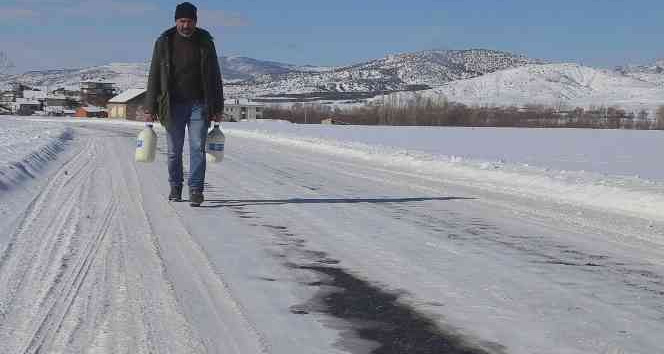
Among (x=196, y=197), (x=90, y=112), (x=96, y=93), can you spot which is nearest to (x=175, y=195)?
(x=196, y=197)

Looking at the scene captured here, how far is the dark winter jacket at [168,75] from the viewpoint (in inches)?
301

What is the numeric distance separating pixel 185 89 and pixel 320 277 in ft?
13.0

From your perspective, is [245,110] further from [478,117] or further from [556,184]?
[556,184]

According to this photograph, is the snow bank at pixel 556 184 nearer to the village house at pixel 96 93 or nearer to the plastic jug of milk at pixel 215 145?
the plastic jug of milk at pixel 215 145

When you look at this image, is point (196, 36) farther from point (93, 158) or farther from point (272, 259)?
point (93, 158)

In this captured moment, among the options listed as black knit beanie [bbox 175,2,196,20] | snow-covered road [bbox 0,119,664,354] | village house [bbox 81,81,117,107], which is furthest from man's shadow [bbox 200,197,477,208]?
village house [bbox 81,81,117,107]

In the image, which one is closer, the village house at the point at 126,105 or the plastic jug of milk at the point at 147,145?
the plastic jug of milk at the point at 147,145

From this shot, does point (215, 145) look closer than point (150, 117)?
No

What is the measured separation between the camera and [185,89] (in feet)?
25.5

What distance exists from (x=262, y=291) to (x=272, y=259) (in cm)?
87

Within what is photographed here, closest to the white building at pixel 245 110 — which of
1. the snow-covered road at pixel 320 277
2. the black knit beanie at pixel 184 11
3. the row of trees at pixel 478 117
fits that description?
the row of trees at pixel 478 117

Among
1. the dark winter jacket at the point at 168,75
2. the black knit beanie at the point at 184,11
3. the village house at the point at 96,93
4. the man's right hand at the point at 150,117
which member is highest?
the village house at the point at 96,93

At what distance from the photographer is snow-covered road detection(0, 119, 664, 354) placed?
10.4 feet

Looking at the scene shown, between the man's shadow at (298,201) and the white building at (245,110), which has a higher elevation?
the white building at (245,110)
